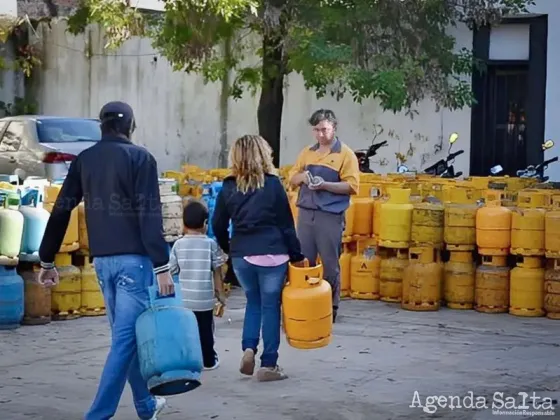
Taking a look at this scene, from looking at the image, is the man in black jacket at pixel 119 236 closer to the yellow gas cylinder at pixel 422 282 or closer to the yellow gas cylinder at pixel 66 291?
the yellow gas cylinder at pixel 66 291

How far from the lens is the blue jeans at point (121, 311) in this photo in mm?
6418

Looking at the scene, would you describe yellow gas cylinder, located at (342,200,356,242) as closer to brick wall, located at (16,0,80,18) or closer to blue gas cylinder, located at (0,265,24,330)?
blue gas cylinder, located at (0,265,24,330)

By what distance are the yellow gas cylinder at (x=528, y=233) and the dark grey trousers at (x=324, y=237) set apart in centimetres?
177

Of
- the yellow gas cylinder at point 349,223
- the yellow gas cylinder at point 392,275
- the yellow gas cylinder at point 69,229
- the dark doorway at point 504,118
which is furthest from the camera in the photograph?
the dark doorway at point 504,118

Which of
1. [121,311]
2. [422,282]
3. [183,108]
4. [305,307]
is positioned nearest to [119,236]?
[121,311]

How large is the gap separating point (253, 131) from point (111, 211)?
51.9ft

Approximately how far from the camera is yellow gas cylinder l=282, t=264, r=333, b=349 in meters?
8.04

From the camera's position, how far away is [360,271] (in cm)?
1148

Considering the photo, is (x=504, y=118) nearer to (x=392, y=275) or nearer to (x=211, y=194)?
(x=392, y=275)

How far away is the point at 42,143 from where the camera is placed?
17.4 metres

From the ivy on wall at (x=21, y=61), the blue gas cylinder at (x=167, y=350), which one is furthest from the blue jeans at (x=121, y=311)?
the ivy on wall at (x=21, y=61)

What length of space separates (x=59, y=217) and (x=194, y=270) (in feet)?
5.38

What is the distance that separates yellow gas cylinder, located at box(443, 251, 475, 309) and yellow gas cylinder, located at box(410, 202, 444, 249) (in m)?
0.22

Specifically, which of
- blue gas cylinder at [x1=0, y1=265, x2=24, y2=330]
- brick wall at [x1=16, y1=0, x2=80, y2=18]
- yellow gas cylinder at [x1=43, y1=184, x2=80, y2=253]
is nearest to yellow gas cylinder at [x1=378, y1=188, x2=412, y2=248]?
yellow gas cylinder at [x1=43, y1=184, x2=80, y2=253]
